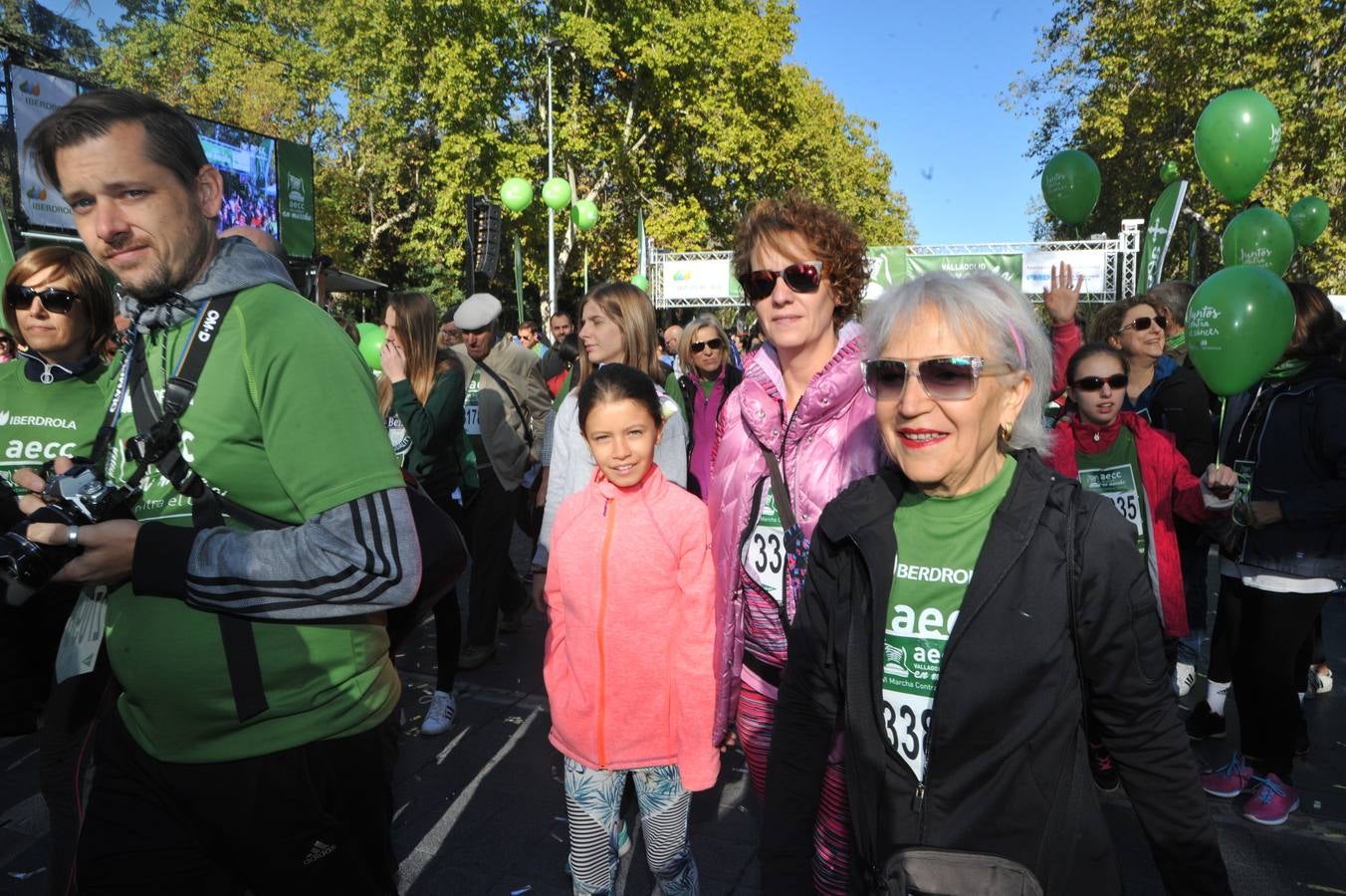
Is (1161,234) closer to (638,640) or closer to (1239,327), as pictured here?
(1239,327)

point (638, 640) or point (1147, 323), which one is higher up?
point (1147, 323)

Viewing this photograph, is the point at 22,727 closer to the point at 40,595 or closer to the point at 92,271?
the point at 40,595

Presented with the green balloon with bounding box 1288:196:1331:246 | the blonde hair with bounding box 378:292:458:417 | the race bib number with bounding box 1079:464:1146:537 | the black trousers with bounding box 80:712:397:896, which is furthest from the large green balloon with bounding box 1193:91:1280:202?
the black trousers with bounding box 80:712:397:896

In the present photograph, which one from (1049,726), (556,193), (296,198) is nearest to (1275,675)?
(1049,726)

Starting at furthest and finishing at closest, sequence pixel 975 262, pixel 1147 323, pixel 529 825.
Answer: pixel 975 262, pixel 1147 323, pixel 529 825

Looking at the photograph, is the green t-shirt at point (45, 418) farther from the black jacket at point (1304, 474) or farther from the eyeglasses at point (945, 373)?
the black jacket at point (1304, 474)

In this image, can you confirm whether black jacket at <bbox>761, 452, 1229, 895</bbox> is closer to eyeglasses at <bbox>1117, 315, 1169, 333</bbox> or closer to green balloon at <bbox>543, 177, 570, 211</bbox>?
eyeglasses at <bbox>1117, 315, 1169, 333</bbox>

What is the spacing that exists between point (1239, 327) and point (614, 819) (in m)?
3.24

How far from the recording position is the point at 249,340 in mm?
1552

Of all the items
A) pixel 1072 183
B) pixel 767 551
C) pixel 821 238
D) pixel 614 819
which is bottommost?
pixel 614 819

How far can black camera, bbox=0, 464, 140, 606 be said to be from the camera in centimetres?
149

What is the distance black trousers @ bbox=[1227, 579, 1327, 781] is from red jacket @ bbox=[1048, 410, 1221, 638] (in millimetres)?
309

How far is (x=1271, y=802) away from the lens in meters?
3.51

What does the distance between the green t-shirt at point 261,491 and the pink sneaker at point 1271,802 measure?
368 centimetres
